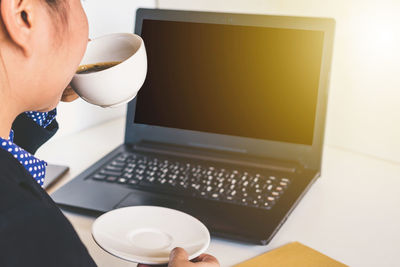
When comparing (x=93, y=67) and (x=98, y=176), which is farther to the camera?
(x=98, y=176)

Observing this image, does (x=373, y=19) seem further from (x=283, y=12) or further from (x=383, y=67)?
(x=283, y=12)

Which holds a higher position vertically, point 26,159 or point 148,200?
point 26,159

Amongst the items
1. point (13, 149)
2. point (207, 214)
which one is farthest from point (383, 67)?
point (13, 149)

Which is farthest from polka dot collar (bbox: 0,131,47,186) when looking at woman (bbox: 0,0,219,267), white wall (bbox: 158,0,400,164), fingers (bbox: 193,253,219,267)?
white wall (bbox: 158,0,400,164)

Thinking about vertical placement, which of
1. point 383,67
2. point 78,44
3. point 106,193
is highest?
point 78,44

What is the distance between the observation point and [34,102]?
552 mm

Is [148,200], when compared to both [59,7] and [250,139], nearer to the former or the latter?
[250,139]

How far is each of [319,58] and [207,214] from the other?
396mm

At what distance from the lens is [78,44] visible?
566 mm

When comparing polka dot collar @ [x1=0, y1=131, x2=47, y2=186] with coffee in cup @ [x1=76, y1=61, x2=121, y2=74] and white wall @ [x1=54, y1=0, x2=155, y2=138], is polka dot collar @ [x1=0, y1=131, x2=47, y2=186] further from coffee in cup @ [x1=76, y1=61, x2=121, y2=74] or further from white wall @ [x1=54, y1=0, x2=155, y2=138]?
white wall @ [x1=54, y1=0, x2=155, y2=138]

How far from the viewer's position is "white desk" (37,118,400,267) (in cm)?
71

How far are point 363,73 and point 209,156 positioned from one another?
40 centimetres

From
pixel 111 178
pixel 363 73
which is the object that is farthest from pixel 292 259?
pixel 363 73

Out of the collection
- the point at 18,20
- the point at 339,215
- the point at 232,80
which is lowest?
the point at 339,215
